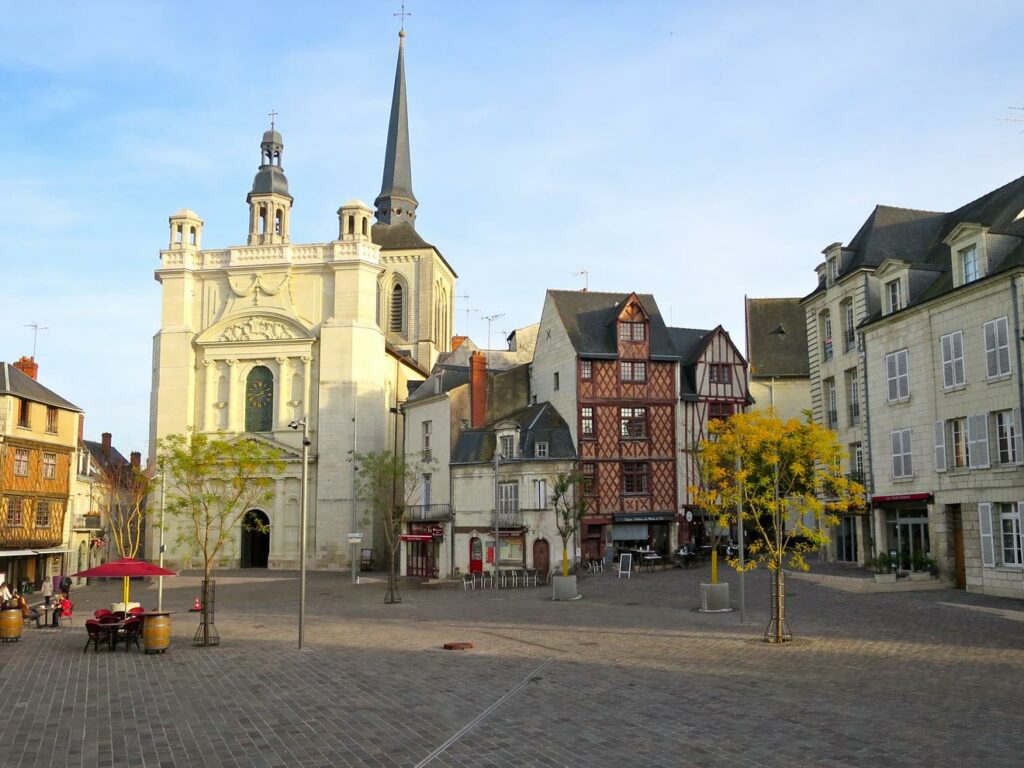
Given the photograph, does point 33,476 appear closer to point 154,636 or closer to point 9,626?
point 9,626

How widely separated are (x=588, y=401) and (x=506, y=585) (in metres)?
9.11

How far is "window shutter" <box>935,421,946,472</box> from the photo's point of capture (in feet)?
82.9

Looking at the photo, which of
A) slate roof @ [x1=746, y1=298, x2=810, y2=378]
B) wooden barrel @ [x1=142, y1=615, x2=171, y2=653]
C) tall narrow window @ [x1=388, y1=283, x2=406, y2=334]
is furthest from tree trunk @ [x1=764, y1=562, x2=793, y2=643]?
tall narrow window @ [x1=388, y1=283, x2=406, y2=334]

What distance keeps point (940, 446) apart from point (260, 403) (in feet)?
123

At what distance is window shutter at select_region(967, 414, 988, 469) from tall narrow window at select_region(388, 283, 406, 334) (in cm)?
5121

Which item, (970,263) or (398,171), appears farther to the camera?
(398,171)

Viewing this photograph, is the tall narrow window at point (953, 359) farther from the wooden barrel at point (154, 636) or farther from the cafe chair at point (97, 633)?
the cafe chair at point (97, 633)

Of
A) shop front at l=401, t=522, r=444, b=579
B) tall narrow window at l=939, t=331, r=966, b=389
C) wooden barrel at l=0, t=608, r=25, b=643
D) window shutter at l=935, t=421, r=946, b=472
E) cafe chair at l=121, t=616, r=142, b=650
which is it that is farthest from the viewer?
shop front at l=401, t=522, r=444, b=579

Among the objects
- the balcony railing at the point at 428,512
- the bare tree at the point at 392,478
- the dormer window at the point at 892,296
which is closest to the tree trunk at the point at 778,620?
the dormer window at the point at 892,296

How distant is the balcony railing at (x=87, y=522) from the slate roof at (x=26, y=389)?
9.58 metres

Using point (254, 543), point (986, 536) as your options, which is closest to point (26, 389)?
point (254, 543)

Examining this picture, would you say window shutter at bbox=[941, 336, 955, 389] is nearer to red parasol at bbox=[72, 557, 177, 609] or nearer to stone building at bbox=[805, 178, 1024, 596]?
stone building at bbox=[805, 178, 1024, 596]

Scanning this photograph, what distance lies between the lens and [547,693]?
1269 cm

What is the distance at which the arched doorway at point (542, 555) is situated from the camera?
36938 mm
